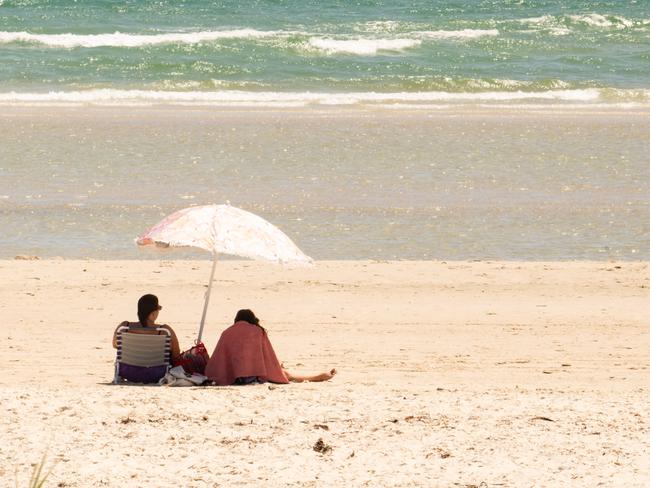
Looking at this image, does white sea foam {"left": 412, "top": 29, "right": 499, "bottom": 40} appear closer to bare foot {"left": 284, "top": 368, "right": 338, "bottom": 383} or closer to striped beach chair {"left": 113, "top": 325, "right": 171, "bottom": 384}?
bare foot {"left": 284, "top": 368, "right": 338, "bottom": 383}

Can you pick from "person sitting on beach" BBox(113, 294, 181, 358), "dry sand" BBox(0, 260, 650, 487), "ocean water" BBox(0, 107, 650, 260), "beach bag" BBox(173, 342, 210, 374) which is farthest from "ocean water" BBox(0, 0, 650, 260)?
"person sitting on beach" BBox(113, 294, 181, 358)

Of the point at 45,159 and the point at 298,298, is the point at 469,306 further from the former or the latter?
the point at 45,159

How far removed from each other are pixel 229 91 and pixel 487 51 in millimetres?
9538

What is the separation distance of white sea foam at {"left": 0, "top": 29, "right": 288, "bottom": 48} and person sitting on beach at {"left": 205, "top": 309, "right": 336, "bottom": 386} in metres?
26.0

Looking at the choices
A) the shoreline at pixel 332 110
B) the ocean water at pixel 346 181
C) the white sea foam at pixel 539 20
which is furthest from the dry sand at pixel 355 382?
the white sea foam at pixel 539 20

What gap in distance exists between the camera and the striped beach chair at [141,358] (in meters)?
8.01

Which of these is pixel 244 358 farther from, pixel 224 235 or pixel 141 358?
pixel 224 235

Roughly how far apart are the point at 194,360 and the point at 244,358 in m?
0.36

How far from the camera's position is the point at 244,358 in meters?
8.05

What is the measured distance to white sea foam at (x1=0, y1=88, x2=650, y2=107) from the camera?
2466 centimetres

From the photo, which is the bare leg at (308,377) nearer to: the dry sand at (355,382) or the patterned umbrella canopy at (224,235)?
the dry sand at (355,382)

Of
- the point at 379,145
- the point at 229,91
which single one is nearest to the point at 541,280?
the point at 379,145

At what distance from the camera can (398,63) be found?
31.1 m

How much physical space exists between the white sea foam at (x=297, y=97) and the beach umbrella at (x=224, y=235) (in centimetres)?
1641
